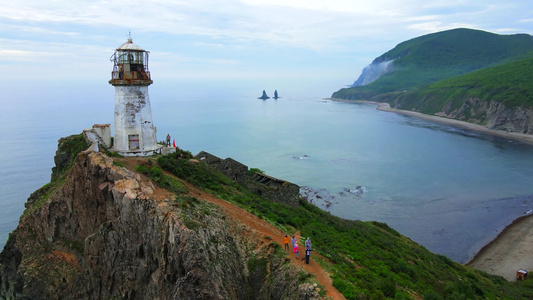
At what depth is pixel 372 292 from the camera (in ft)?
45.2

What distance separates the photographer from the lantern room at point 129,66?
22.7m

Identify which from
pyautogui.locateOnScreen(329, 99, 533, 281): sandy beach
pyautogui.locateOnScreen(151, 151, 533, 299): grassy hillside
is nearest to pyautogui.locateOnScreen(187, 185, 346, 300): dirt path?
pyautogui.locateOnScreen(151, 151, 533, 299): grassy hillside

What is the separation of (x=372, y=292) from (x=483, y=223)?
41884 millimetres

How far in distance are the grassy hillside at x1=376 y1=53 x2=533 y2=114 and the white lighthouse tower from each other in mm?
118451

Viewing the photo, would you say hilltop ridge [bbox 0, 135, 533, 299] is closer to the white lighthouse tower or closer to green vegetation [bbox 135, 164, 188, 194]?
green vegetation [bbox 135, 164, 188, 194]

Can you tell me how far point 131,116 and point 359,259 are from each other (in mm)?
15304

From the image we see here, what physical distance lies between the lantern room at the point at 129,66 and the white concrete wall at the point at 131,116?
45 cm

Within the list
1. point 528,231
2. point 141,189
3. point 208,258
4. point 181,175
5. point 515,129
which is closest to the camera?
point 208,258

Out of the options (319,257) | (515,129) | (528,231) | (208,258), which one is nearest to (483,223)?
(528,231)

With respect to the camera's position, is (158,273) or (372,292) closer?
(372,292)

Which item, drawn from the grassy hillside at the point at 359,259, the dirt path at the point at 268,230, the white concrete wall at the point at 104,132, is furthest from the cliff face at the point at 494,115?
the white concrete wall at the point at 104,132

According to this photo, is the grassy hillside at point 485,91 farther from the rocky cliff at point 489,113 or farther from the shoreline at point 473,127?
the shoreline at point 473,127

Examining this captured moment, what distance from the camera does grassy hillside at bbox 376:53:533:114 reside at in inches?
4705

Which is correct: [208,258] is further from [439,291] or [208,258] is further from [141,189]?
[439,291]
